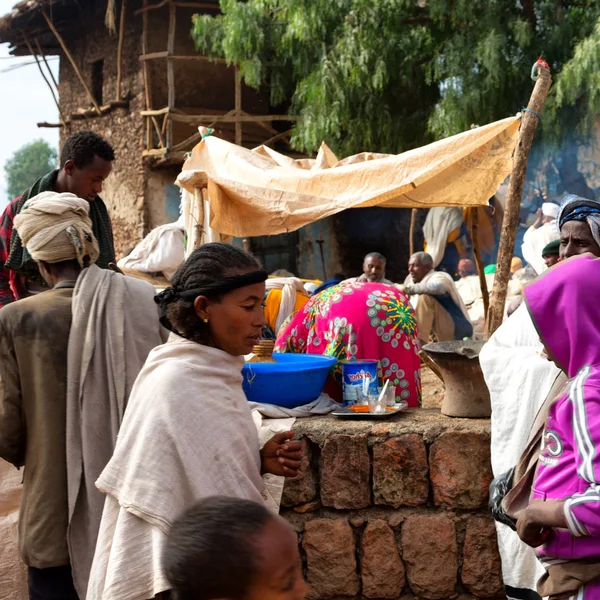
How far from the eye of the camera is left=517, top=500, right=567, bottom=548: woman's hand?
1776mm

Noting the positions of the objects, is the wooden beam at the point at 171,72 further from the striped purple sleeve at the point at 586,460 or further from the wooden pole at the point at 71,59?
the striped purple sleeve at the point at 586,460

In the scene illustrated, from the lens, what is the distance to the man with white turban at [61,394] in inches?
96.2

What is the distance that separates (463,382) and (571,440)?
1508 mm

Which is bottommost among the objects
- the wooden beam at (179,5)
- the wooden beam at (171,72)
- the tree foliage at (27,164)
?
the tree foliage at (27,164)

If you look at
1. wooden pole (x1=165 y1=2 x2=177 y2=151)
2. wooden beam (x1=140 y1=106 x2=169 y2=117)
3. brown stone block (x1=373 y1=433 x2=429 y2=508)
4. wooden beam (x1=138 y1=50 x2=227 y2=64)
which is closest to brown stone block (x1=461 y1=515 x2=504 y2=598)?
brown stone block (x1=373 y1=433 x2=429 y2=508)

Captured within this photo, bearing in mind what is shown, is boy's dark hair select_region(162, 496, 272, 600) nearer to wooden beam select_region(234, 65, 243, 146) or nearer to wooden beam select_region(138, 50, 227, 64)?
wooden beam select_region(234, 65, 243, 146)

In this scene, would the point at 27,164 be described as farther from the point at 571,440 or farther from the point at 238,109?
the point at 571,440

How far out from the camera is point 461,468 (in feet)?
10.7

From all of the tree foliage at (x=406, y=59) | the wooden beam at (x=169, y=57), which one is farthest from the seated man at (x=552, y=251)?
the wooden beam at (x=169, y=57)

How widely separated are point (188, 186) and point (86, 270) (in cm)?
430

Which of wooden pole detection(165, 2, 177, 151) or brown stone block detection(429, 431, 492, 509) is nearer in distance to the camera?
brown stone block detection(429, 431, 492, 509)

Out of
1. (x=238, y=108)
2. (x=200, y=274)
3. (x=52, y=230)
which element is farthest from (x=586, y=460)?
(x=238, y=108)

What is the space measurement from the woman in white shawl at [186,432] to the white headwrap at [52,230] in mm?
606

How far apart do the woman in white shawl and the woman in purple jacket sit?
68 centimetres
